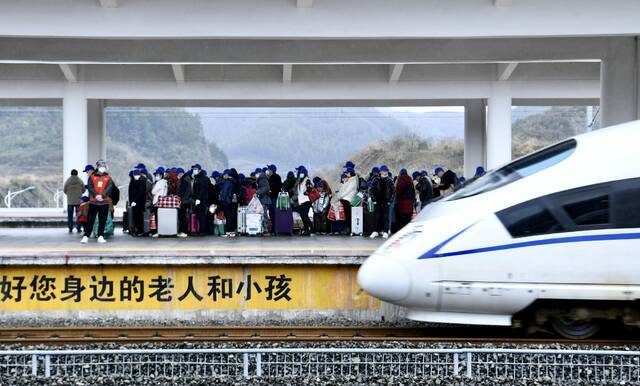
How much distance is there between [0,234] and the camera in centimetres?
1678

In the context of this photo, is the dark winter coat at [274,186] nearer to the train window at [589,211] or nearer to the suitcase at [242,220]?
the suitcase at [242,220]

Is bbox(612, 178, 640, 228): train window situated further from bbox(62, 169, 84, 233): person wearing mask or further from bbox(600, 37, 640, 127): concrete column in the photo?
bbox(62, 169, 84, 233): person wearing mask

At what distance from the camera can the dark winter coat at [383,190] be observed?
589 inches

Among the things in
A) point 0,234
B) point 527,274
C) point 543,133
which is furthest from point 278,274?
point 543,133

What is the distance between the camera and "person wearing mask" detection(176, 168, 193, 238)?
50.3 feet

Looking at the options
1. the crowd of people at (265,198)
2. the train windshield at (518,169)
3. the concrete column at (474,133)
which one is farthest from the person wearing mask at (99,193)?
the concrete column at (474,133)

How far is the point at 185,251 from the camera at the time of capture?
12062mm

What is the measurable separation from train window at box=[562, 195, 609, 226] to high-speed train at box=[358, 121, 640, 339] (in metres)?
0.01

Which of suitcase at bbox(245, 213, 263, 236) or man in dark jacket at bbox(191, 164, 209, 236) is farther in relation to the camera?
suitcase at bbox(245, 213, 263, 236)

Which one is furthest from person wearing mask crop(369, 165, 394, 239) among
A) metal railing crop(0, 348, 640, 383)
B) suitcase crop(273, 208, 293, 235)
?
metal railing crop(0, 348, 640, 383)

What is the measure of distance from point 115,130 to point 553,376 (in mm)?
72222

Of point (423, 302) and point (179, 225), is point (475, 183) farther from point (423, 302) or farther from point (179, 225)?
point (179, 225)

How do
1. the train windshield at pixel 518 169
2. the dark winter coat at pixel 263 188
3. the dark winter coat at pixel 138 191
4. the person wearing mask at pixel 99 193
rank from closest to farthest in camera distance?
the train windshield at pixel 518 169 < the person wearing mask at pixel 99 193 < the dark winter coat at pixel 138 191 < the dark winter coat at pixel 263 188

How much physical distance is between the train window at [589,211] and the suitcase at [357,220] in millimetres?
7627
